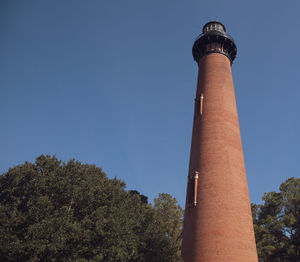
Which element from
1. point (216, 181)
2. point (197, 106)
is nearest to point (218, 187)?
point (216, 181)

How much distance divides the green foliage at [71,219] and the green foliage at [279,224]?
40.6ft

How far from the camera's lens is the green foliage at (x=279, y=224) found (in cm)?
2483

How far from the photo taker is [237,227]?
561 inches

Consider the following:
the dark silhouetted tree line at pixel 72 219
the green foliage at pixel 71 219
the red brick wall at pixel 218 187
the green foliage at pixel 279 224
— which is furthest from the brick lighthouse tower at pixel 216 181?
the green foliage at pixel 279 224

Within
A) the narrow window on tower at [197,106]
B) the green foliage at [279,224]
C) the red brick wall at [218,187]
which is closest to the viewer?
the red brick wall at [218,187]

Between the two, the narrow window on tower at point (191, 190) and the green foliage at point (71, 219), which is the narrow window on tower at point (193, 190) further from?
the green foliage at point (71, 219)

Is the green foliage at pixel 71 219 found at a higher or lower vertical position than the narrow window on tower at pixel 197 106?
lower

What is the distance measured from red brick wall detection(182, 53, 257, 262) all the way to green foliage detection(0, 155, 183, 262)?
3.00 meters

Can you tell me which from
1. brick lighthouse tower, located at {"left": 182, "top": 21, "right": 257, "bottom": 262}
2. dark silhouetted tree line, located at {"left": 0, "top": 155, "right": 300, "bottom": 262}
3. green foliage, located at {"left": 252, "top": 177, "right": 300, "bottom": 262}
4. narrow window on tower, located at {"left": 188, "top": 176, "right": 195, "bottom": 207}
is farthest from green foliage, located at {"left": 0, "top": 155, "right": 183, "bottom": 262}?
green foliage, located at {"left": 252, "top": 177, "right": 300, "bottom": 262}

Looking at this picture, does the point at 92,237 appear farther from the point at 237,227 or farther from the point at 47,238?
the point at 237,227

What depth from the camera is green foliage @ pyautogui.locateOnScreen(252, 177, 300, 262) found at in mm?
24834

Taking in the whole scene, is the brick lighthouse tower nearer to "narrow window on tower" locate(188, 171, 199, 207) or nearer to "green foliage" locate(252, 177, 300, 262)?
"narrow window on tower" locate(188, 171, 199, 207)

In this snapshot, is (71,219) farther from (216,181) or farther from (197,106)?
(197,106)

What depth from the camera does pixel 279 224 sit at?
25531 mm
